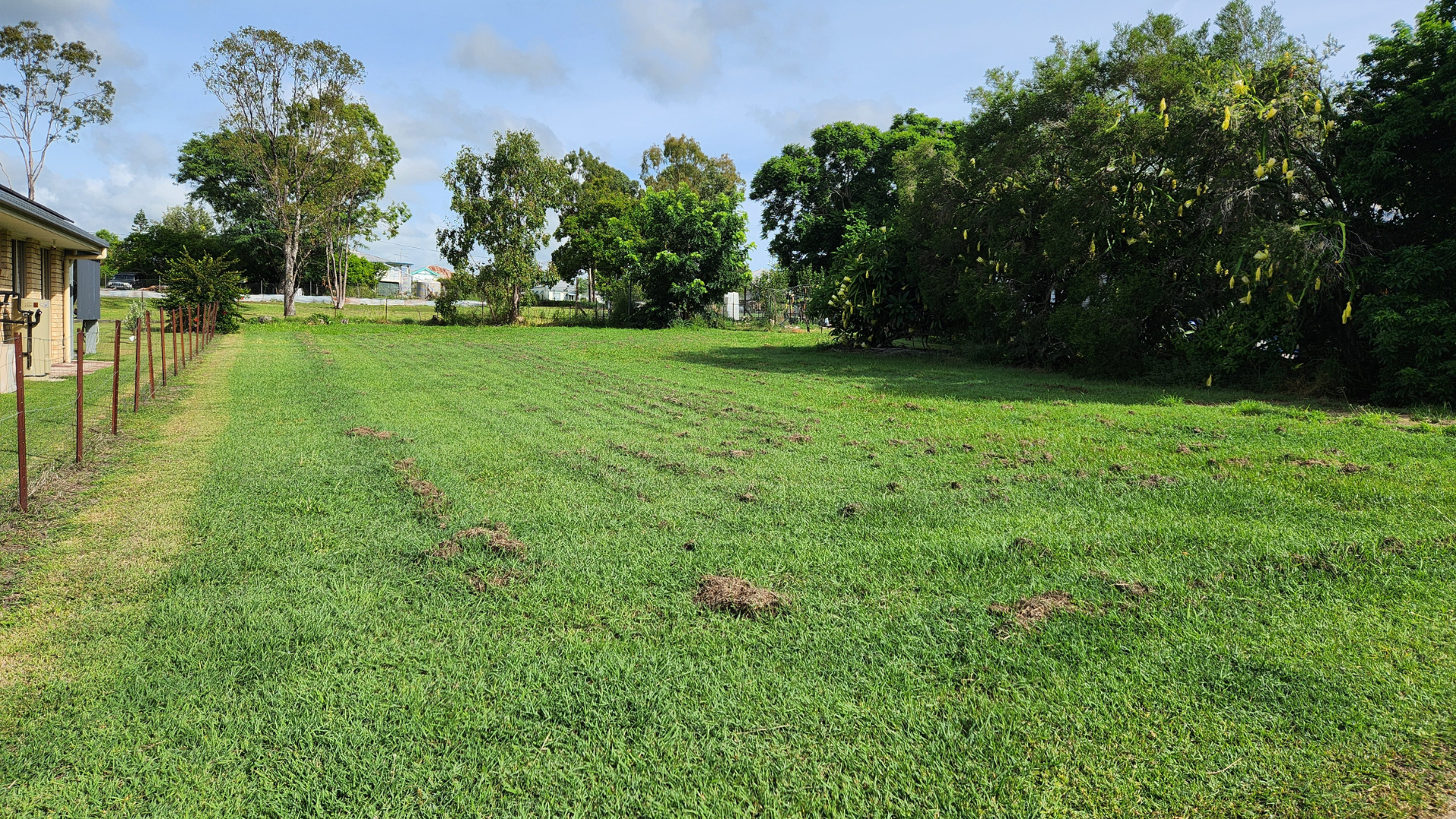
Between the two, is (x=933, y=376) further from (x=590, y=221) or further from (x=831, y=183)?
(x=590, y=221)

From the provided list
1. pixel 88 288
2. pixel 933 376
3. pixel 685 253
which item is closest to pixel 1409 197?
pixel 933 376

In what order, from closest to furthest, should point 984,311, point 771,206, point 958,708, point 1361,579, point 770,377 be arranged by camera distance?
point 958,708
point 1361,579
point 770,377
point 984,311
point 771,206

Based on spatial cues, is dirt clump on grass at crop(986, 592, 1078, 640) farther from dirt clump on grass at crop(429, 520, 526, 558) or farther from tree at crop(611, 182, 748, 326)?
tree at crop(611, 182, 748, 326)

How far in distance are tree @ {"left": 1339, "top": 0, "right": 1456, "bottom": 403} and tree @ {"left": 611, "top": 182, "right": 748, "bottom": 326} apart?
808 inches

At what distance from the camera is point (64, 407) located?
801 cm

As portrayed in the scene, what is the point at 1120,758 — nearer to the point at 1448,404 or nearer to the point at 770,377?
the point at 1448,404

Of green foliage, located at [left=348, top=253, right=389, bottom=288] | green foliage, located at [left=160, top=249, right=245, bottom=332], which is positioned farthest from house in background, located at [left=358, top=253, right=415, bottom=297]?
green foliage, located at [left=160, top=249, right=245, bottom=332]

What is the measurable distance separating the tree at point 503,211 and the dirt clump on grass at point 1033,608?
85.6 ft

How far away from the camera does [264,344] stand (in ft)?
58.7

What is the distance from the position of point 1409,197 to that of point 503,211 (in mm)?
24634

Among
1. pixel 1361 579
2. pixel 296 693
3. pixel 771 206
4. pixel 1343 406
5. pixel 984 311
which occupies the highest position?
pixel 771 206

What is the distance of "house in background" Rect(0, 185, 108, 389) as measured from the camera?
10.8m

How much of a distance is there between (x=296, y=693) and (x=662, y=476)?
298 cm

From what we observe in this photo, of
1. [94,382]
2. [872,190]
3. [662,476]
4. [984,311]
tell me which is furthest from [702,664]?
[872,190]
